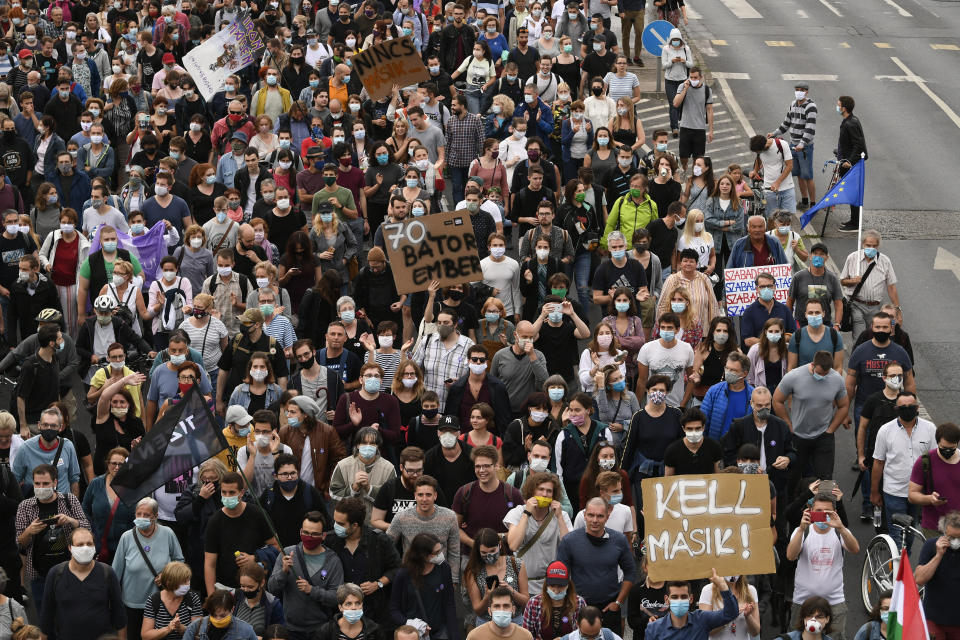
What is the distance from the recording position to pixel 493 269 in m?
18.2

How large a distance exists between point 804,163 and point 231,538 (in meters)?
13.4

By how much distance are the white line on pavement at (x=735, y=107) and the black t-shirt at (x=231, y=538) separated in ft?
57.4

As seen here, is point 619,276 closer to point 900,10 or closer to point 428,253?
point 428,253

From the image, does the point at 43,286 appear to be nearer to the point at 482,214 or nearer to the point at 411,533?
the point at 482,214

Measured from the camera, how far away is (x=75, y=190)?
21.0m

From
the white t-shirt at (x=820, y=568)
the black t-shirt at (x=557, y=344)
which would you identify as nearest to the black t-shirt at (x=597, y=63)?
the black t-shirt at (x=557, y=344)

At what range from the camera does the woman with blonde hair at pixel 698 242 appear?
1897 centimetres

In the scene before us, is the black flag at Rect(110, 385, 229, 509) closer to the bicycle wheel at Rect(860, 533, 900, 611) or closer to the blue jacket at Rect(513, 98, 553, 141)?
the bicycle wheel at Rect(860, 533, 900, 611)

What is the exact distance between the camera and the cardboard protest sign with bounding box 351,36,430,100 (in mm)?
23250

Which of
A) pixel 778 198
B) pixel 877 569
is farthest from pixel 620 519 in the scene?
pixel 778 198

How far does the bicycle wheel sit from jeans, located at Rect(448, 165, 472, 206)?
29.9ft

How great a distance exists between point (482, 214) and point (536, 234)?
0.99 metres

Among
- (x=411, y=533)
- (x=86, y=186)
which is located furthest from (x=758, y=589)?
(x=86, y=186)

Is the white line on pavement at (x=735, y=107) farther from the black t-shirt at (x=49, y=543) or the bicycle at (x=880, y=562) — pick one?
the black t-shirt at (x=49, y=543)
